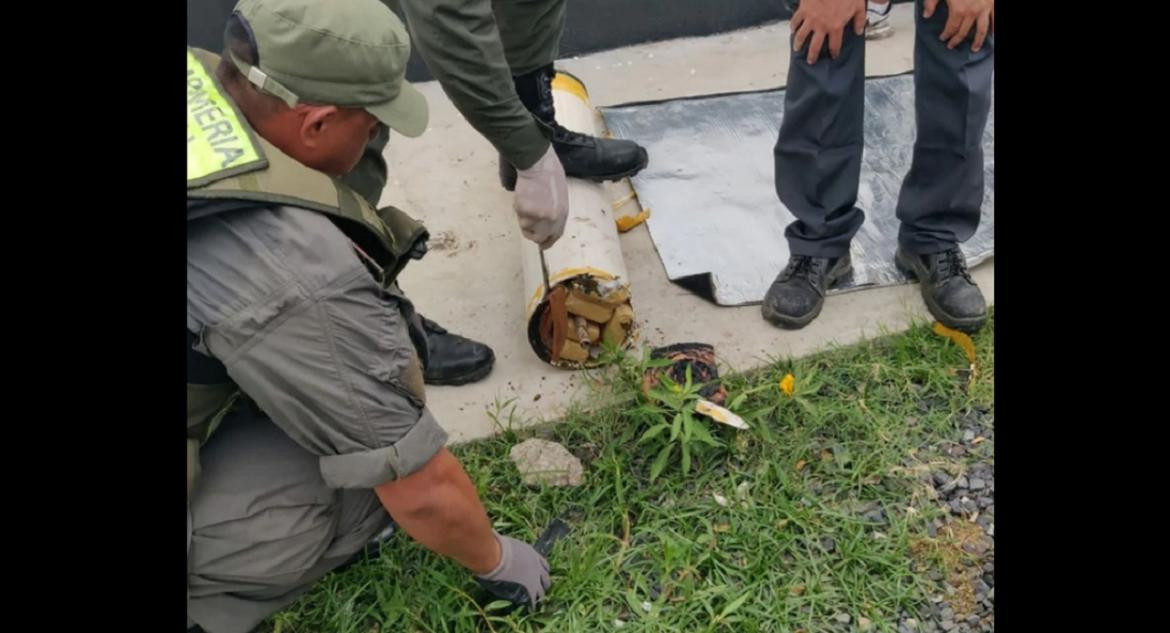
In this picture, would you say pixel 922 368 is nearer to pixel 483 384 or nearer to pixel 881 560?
pixel 881 560

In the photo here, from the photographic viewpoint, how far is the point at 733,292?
3.12 m

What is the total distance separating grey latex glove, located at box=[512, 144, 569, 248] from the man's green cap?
0.69 metres

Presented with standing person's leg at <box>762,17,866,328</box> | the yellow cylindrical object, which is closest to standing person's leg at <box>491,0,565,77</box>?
the yellow cylindrical object

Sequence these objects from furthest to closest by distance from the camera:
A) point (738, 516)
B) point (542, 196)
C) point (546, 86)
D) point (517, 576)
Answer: point (546, 86), point (542, 196), point (738, 516), point (517, 576)

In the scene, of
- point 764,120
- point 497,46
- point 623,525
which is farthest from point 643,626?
point 764,120

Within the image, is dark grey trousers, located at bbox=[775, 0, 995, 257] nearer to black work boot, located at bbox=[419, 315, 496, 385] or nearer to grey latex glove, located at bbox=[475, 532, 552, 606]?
black work boot, located at bbox=[419, 315, 496, 385]

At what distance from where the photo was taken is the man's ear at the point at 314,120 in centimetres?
173

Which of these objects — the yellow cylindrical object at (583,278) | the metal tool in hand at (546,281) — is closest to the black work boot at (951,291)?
the yellow cylindrical object at (583,278)

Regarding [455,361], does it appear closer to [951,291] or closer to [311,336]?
[311,336]

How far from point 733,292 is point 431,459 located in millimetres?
1624

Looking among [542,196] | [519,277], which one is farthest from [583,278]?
[519,277]

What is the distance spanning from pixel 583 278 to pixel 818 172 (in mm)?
750

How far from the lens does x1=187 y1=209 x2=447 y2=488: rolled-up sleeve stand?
153 cm

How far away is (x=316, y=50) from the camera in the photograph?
168 centimetres
